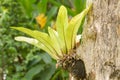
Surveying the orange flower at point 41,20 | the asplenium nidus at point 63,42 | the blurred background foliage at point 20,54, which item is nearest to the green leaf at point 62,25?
the asplenium nidus at point 63,42

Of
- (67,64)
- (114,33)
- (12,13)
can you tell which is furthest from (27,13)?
(114,33)

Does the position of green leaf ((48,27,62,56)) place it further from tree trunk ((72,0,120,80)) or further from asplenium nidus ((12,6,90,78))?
tree trunk ((72,0,120,80))

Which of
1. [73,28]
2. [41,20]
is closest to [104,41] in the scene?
[73,28]

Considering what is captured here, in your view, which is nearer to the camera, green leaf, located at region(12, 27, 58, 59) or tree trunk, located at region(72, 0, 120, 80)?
tree trunk, located at region(72, 0, 120, 80)

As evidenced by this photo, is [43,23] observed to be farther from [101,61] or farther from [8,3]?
[101,61]

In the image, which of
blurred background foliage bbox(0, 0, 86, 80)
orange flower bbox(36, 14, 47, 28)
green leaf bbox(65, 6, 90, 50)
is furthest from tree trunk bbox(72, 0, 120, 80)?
orange flower bbox(36, 14, 47, 28)

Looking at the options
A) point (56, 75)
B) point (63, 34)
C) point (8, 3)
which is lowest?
point (56, 75)

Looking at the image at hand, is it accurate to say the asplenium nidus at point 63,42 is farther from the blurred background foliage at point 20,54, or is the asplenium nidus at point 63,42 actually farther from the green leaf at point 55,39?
the blurred background foliage at point 20,54
